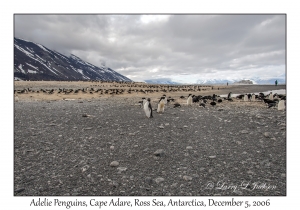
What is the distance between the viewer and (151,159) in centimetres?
580

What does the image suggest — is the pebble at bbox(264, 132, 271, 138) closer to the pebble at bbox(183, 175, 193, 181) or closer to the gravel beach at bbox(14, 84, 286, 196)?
the gravel beach at bbox(14, 84, 286, 196)

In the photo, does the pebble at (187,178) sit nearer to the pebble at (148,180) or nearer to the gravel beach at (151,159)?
the gravel beach at (151,159)

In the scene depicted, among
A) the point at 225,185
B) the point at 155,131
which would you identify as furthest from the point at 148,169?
the point at 155,131

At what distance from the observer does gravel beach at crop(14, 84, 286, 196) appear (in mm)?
4336

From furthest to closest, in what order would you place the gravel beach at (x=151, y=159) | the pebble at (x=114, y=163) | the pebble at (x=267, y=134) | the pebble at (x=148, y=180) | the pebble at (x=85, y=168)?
the pebble at (x=267, y=134) < the pebble at (x=114, y=163) < the pebble at (x=85, y=168) < the pebble at (x=148, y=180) < the gravel beach at (x=151, y=159)

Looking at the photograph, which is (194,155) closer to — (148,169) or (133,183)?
(148,169)

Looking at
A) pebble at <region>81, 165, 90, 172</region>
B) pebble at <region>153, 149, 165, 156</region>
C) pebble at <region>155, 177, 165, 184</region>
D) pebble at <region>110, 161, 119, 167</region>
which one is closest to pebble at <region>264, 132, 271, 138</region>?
pebble at <region>153, 149, 165, 156</region>

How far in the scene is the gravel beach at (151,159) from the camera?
434 cm

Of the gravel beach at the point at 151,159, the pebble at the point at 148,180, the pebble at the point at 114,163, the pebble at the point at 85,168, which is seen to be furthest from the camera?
the pebble at the point at 114,163

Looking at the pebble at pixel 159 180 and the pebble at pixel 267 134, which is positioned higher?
the pebble at pixel 267 134

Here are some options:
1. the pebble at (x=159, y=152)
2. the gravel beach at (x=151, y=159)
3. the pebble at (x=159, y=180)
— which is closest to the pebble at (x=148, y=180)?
the gravel beach at (x=151, y=159)

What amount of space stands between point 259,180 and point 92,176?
3699 mm

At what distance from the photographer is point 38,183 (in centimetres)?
457

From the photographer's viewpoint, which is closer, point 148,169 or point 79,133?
point 148,169
